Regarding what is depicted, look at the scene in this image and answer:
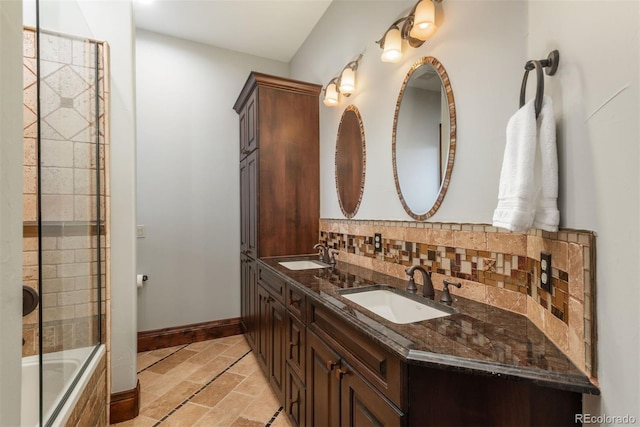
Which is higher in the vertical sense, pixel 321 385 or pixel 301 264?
pixel 301 264

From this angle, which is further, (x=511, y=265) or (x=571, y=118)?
(x=511, y=265)

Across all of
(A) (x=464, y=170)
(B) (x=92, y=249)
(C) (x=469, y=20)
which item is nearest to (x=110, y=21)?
→ (B) (x=92, y=249)

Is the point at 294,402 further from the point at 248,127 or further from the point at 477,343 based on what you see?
the point at 248,127

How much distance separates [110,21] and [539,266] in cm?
272

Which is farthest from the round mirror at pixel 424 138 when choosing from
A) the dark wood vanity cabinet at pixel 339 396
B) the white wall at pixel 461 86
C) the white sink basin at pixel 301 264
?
the white sink basin at pixel 301 264

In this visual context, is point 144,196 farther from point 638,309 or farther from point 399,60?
point 638,309

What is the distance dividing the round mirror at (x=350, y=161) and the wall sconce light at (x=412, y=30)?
0.60 m

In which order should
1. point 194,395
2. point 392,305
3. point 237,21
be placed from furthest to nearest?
point 237,21, point 194,395, point 392,305

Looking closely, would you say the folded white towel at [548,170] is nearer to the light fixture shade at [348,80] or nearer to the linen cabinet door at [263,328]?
the light fixture shade at [348,80]

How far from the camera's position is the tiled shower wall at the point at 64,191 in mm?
1254

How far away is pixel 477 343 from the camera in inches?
35.3

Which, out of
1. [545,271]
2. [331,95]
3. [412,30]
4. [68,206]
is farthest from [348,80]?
[68,206]

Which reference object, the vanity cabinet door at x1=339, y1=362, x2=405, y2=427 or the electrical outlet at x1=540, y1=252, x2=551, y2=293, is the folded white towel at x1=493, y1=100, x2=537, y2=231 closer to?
the electrical outlet at x1=540, y1=252, x2=551, y2=293
